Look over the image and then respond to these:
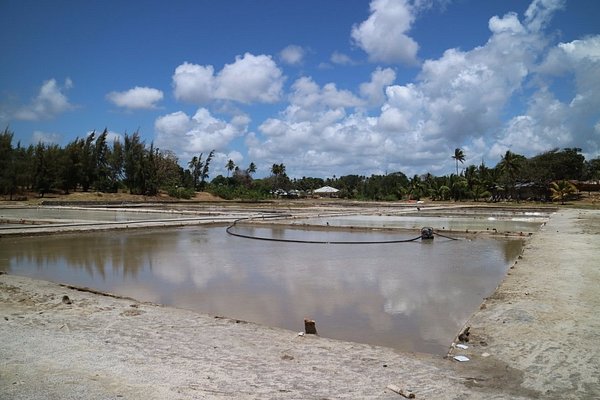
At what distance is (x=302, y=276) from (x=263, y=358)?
17.1 feet

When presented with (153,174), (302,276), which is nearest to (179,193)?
(153,174)

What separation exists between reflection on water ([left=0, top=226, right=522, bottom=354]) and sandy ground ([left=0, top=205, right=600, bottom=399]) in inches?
28.7

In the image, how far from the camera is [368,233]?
19891 millimetres

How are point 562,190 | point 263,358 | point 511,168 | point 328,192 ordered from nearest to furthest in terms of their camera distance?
point 263,358
point 562,190
point 511,168
point 328,192

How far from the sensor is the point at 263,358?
15.3 feet

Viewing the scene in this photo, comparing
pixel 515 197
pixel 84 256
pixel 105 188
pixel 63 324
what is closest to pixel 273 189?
pixel 105 188

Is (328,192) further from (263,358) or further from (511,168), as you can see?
(263,358)

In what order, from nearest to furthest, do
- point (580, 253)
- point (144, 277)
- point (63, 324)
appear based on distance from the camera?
point (63, 324)
point (144, 277)
point (580, 253)

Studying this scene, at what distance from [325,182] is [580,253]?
103m

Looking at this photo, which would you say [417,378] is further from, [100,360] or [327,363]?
[100,360]

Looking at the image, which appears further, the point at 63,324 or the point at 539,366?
the point at 63,324

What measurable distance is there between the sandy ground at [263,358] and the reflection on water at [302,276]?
0.73 meters

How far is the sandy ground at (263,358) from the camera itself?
3834 millimetres

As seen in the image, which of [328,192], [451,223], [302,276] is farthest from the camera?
[328,192]
